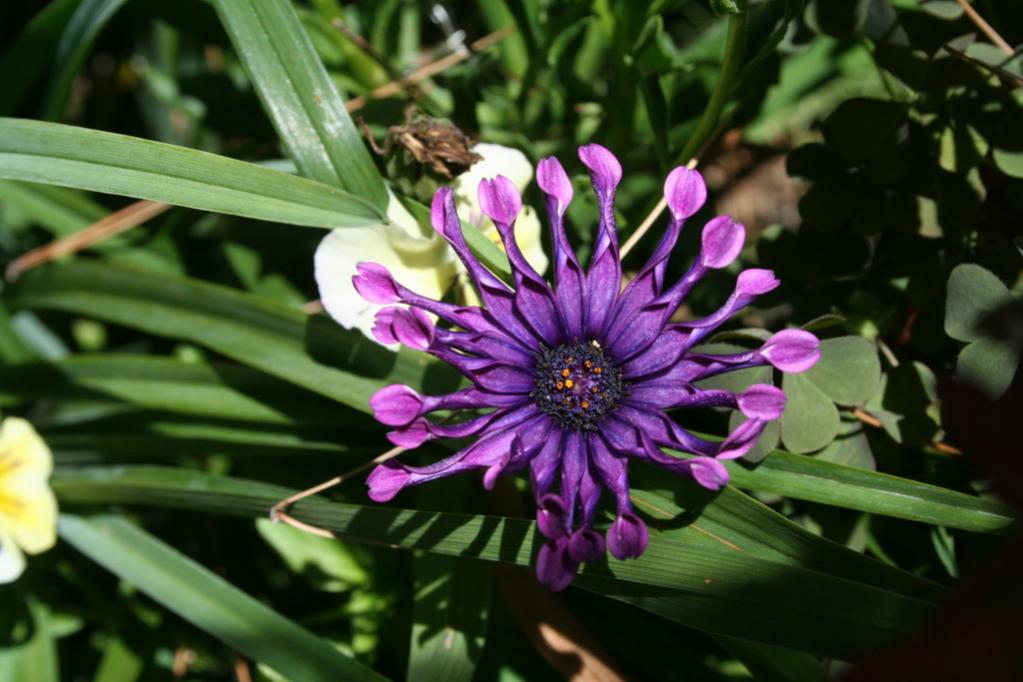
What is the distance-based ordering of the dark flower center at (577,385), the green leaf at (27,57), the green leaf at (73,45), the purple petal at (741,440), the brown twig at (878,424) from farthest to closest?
1. the green leaf at (27,57)
2. the green leaf at (73,45)
3. the brown twig at (878,424)
4. the dark flower center at (577,385)
5. the purple petal at (741,440)

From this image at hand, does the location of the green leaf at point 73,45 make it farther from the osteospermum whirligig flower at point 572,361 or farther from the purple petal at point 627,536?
the purple petal at point 627,536

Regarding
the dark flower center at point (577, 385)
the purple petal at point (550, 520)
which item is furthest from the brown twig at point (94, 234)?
the purple petal at point (550, 520)

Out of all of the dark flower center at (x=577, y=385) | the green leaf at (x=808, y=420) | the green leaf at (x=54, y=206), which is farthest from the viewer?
the green leaf at (x=54, y=206)

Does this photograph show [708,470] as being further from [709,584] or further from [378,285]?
[378,285]

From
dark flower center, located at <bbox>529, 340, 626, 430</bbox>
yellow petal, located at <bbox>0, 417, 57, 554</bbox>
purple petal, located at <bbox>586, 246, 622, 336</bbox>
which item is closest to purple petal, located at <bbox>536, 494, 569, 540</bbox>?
dark flower center, located at <bbox>529, 340, 626, 430</bbox>

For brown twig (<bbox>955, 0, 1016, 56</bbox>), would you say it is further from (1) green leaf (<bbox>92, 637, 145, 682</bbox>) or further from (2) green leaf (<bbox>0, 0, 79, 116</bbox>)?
(1) green leaf (<bbox>92, 637, 145, 682</bbox>)

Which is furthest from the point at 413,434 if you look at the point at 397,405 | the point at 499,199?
the point at 499,199

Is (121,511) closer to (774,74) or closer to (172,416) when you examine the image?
(172,416)
